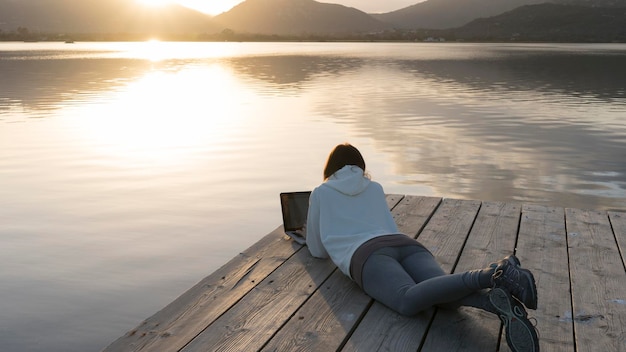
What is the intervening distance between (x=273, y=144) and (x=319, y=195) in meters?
9.52

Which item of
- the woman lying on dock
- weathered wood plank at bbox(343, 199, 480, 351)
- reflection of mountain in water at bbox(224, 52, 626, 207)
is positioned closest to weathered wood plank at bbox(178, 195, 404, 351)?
the woman lying on dock

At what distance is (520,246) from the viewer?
5.78 metres

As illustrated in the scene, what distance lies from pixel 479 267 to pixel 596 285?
0.86m

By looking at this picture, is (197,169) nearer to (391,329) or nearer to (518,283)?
(391,329)

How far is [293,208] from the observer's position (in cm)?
613

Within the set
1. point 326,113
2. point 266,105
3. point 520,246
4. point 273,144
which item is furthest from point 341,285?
point 266,105

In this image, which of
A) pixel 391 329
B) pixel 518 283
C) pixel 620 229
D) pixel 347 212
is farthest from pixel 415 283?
pixel 620 229

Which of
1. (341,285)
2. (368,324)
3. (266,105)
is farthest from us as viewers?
(266,105)

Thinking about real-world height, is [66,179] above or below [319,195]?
below

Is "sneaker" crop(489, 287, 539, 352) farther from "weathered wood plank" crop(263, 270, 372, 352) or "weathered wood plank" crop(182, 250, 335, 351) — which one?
"weathered wood plank" crop(182, 250, 335, 351)

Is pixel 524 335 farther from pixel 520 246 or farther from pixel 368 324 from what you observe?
pixel 520 246

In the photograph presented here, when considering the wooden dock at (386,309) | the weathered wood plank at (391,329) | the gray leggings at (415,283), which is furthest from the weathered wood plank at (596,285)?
the weathered wood plank at (391,329)

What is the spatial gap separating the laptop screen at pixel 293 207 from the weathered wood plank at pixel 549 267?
1.92m

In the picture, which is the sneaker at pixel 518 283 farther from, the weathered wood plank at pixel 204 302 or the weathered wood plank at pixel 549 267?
the weathered wood plank at pixel 204 302
